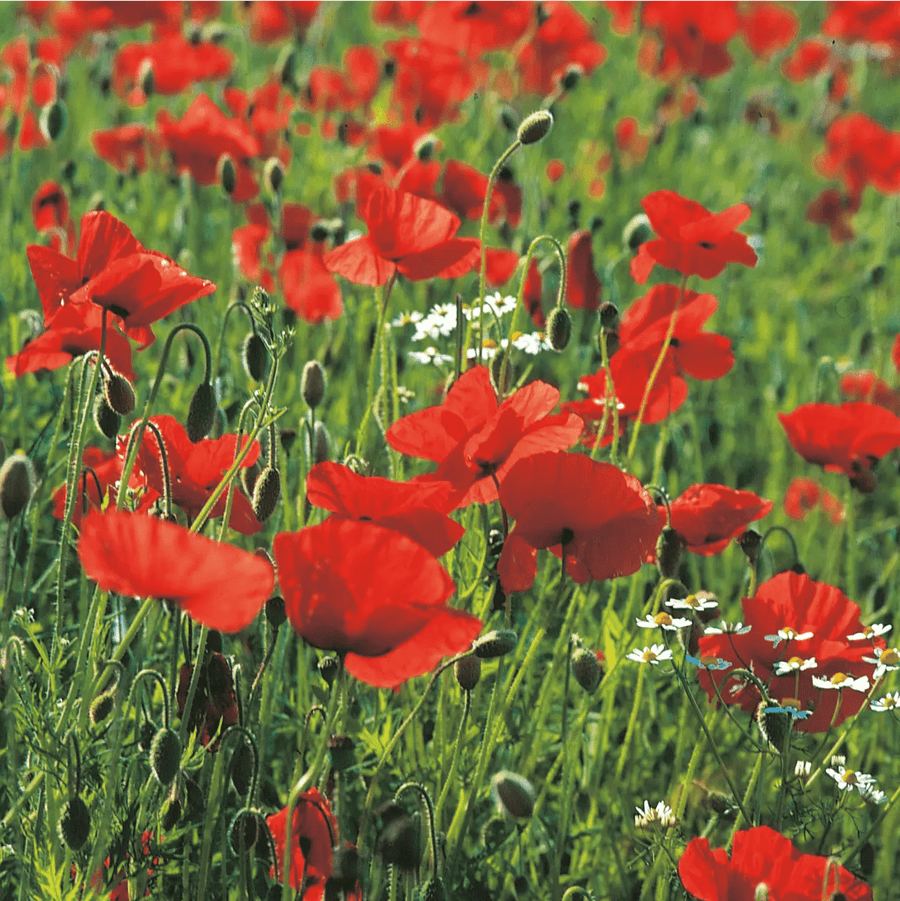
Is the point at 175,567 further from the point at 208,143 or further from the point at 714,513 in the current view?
the point at 208,143

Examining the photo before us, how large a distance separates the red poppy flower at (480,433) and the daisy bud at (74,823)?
549mm

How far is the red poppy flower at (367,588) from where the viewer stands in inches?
45.7

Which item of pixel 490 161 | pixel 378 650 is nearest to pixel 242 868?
pixel 378 650

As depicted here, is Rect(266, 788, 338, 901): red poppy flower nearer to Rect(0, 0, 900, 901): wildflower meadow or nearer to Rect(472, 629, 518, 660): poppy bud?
Rect(0, 0, 900, 901): wildflower meadow

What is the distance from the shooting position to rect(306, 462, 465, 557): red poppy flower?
1318mm

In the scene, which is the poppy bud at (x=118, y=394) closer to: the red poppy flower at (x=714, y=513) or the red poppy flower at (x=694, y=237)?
the red poppy flower at (x=714, y=513)

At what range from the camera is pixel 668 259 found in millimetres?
2051

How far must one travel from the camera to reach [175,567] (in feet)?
3.43

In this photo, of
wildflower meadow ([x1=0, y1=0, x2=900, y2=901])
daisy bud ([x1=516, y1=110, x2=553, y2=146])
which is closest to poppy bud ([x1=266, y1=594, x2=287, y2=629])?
wildflower meadow ([x1=0, y1=0, x2=900, y2=901])

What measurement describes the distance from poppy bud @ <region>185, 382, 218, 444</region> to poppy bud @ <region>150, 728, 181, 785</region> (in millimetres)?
465

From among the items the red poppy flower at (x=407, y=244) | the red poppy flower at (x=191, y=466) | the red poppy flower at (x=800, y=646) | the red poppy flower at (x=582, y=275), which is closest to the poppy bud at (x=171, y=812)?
the red poppy flower at (x=191, y=466)

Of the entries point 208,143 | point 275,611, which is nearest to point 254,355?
point 275,611

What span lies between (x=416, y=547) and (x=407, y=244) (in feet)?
2.83

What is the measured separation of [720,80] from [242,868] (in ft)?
21.1
